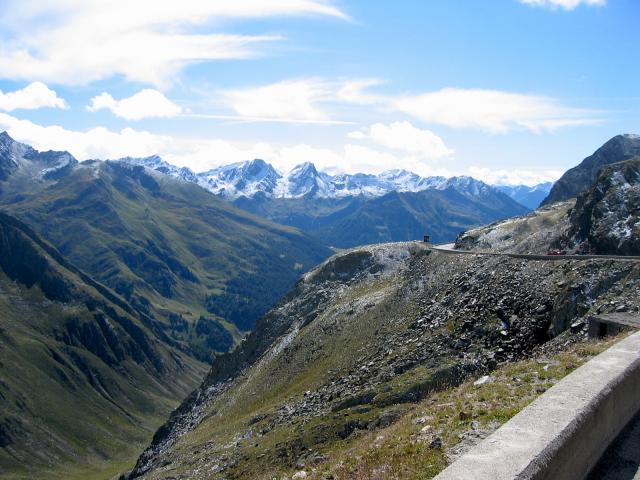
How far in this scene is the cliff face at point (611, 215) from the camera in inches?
2410

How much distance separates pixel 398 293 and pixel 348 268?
35818mm

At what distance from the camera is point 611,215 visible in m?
66.3

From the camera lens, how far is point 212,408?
98000mm

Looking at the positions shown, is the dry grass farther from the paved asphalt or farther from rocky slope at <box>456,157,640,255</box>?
rocky slope at <box>456,157,640,255</box>

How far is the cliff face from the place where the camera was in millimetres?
61213

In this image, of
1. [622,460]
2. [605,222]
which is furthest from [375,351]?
[622,460]

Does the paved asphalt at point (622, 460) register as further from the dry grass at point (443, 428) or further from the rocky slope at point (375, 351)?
the rocky slope at point (375, 351)

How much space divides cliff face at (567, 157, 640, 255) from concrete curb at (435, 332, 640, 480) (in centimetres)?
4806

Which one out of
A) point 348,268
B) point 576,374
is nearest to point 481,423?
point 576,374

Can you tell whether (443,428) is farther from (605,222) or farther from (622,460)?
(605,222)

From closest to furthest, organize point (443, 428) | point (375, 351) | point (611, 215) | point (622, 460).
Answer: point (622, 460) < point (443, 428) < point (375, 351) < point (611, 215)

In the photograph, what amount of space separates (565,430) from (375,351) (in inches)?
2151

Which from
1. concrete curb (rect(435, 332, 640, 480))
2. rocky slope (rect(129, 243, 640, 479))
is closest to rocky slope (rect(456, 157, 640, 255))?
rocky slope (rect(129, 243, 640, 479))

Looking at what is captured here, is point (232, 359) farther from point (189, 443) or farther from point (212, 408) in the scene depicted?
point (189, 443)
